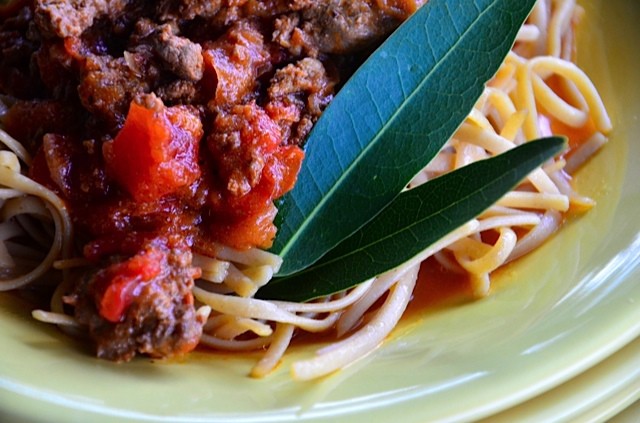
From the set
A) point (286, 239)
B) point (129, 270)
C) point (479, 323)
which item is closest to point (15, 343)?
point (129, 270)

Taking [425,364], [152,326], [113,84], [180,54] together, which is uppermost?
[180,54]

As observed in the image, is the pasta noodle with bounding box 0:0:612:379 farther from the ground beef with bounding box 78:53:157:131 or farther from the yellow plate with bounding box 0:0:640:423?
the ground beef with bounding box 78:53:157:131

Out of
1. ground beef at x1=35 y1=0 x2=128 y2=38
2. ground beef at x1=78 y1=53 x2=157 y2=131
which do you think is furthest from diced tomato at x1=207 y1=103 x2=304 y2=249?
ground beef at x1=35 y1=0 x2=128 y2=38

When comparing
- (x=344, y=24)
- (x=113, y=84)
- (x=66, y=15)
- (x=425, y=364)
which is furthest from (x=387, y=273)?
(x=66, y=15)

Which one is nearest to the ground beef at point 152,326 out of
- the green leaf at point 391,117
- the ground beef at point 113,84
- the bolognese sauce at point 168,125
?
the bolognese sauce at point 168,125

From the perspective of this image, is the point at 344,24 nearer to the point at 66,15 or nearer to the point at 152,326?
the point at 66,15
